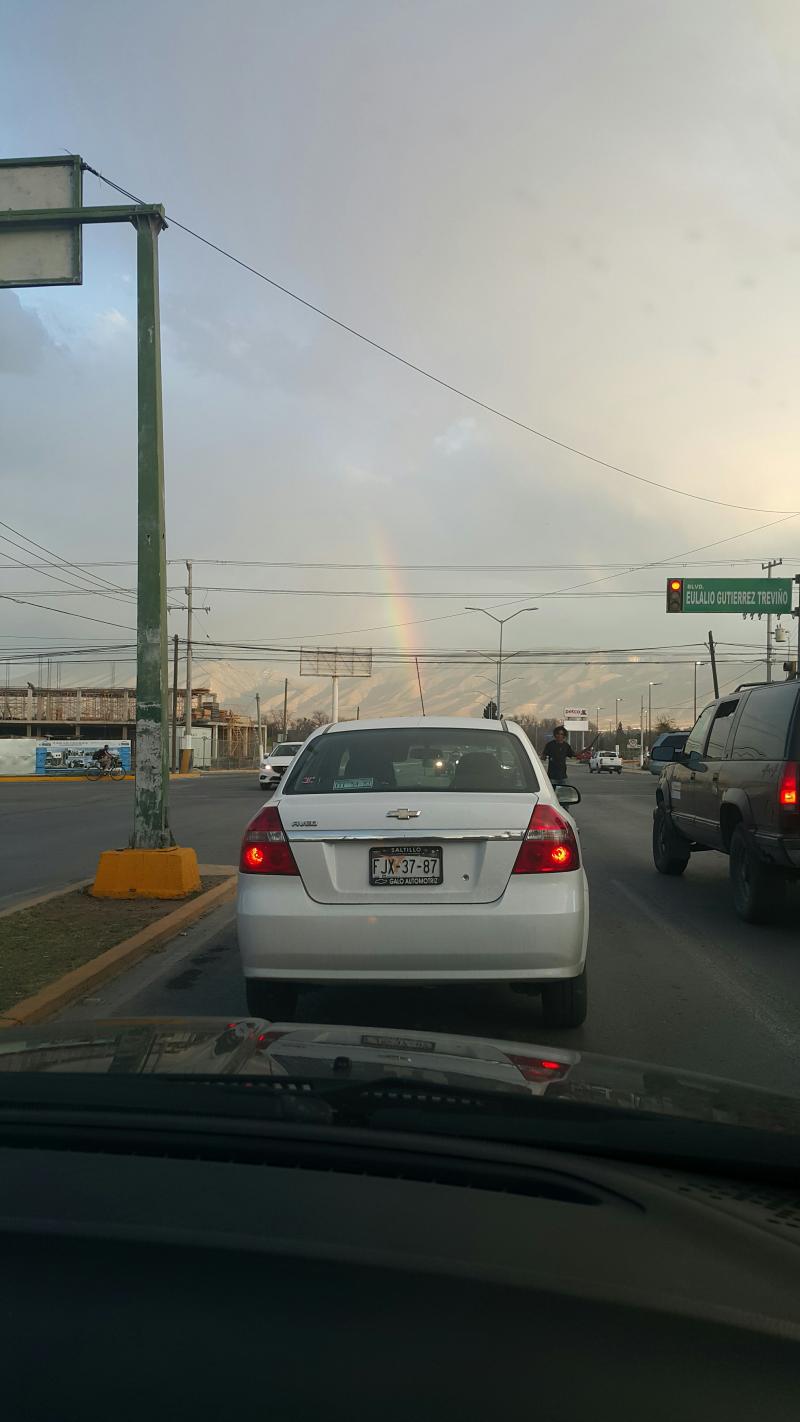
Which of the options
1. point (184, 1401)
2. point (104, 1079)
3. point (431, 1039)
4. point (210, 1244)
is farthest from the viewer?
point (431, 1039)

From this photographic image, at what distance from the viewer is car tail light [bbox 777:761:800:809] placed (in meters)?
8.08

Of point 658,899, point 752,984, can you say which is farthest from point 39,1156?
point 658,899

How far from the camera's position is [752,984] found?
6648mm

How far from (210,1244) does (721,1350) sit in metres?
0.85

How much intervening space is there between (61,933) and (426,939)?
3895mm

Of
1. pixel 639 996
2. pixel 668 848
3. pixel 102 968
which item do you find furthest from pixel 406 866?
pixel 668 848

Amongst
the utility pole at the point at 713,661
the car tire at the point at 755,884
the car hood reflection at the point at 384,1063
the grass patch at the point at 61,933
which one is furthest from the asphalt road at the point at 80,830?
the utility pole at the point at 713,661

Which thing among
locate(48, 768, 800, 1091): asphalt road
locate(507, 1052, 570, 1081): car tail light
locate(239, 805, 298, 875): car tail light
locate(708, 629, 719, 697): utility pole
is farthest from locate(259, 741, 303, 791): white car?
locate(708, 629, 719, 697): utility pole

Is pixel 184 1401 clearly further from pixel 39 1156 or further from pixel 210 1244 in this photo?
pixel 39 1156

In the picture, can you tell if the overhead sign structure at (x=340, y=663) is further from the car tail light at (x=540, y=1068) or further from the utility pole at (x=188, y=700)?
the car tail light at (x=540, y=1068)

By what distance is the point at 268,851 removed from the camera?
5.14 m

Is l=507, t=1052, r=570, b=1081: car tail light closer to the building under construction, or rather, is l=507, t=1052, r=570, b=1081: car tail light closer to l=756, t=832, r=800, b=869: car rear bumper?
l=756, t=832, r=800, b=869: car rear bumper

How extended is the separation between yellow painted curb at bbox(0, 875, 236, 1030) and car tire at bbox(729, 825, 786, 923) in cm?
463

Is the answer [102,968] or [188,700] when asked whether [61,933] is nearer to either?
[102,968]
